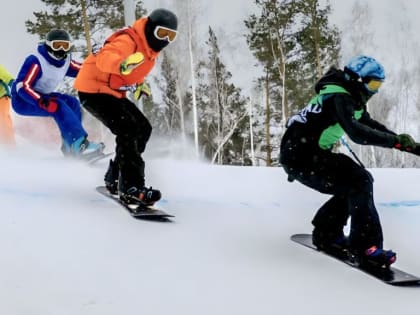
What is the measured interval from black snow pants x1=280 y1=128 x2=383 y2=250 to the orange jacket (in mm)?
1337

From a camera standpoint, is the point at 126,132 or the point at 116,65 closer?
the point at 116,65

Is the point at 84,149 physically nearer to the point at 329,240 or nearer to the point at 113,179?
the point at 113,179

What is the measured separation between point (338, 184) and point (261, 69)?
27.1 meters

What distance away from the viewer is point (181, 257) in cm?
343

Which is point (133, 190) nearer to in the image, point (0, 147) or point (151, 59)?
point (151, 59)

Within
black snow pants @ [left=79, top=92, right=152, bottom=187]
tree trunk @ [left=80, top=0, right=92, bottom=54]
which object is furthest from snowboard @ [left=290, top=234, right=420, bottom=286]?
tree trunk @ [left=80, top=0, right=92, bottom=54]

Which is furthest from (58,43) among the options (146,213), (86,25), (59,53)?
(86,25)

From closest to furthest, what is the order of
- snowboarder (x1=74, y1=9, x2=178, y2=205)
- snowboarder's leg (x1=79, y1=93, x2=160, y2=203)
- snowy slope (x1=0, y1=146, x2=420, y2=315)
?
snowy slope (x1=0, y1=146, x2=420, y2=315) < snowboarder (x1=74, y1=9, x2=178, y2=205) < snowboarder's leg (x1=79, y1=93, x2=160, y2=203)

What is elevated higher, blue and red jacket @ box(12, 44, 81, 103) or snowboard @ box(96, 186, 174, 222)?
blue and red jacket @ box(12, 44, 81, 103)

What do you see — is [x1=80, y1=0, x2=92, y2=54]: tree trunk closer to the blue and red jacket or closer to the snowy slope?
the blue and red jacket

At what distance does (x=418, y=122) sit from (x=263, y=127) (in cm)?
837

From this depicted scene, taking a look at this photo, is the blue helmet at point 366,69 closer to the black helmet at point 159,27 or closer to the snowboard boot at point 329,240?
the snowboard boot at point 329,240

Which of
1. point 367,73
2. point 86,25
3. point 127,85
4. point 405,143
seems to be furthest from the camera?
point 86,25

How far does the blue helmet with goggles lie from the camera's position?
350 centimetres
